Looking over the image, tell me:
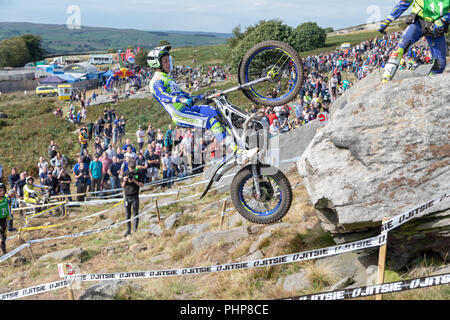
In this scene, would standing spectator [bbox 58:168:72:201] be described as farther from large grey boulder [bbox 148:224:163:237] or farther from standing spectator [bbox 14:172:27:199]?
large grey boulder [bbox 148:224:163:237]

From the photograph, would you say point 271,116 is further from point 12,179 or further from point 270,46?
point 12,179

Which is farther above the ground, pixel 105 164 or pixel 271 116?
pixel 271 116

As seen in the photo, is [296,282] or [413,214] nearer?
[413,214]

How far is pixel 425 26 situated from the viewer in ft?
22.5

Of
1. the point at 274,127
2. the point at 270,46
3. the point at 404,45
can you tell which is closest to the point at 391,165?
the point at 270,46

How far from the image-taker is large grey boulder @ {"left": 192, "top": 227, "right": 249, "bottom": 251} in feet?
28.1

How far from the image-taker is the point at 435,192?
16.9ft

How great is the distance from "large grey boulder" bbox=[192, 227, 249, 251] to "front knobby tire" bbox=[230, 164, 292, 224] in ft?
6.53

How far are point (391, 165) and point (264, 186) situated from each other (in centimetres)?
206

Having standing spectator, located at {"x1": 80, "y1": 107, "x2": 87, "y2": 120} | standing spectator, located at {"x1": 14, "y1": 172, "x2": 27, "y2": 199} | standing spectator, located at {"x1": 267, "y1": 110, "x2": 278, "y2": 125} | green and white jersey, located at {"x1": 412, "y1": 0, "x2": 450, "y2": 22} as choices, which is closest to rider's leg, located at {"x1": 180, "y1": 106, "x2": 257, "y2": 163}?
green and white jersey, located at {"x1": 412, "y1": 0, "x2": 450, "y2": 22}

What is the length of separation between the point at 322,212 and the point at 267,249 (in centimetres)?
176

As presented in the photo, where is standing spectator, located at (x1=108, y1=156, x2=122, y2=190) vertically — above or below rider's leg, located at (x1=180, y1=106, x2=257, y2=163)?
below

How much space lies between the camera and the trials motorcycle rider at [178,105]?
22.8 ft

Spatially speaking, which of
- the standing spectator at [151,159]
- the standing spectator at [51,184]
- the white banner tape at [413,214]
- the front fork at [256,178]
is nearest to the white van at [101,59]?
the standing spectator at [51,184]
